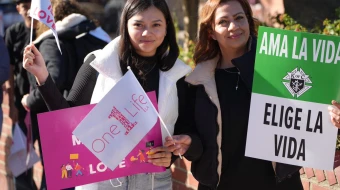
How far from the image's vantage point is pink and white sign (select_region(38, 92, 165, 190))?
10.3 feet

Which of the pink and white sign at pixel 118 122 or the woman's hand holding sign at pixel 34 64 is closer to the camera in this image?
the pink and white sign at pixel 118 122

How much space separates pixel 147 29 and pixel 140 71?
22 cm

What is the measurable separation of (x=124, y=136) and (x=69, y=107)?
0.39 meters

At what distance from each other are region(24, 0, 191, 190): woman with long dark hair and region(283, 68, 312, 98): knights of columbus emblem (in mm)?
564

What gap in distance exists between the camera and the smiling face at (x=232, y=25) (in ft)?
10.6

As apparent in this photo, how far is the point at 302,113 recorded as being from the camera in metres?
3.02

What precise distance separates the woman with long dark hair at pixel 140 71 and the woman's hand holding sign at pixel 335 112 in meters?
0.74

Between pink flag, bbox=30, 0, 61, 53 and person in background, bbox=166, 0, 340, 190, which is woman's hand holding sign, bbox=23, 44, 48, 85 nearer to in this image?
pink flag, bbox=30, 0, 61, 53

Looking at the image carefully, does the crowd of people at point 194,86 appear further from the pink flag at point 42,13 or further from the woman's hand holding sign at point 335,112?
the woman's hand holding sign at point 335,112

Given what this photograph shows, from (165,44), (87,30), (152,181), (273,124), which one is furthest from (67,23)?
(273,124)

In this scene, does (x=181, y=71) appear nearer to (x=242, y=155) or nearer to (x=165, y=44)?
(x=165, y=44)

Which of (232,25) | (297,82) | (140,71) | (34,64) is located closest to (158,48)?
(140,71)

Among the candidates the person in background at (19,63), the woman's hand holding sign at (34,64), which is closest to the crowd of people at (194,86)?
the woman's hand holding sign at (34,64)

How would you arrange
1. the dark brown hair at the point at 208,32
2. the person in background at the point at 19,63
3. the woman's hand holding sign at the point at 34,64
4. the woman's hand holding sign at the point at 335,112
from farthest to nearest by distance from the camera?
the person in background at the point at 19,63, the dark brown hair at the point at 208,32, the woman's hand holding sign at the point at 34,64, the woman's hand holding sign at the point at 335,112
